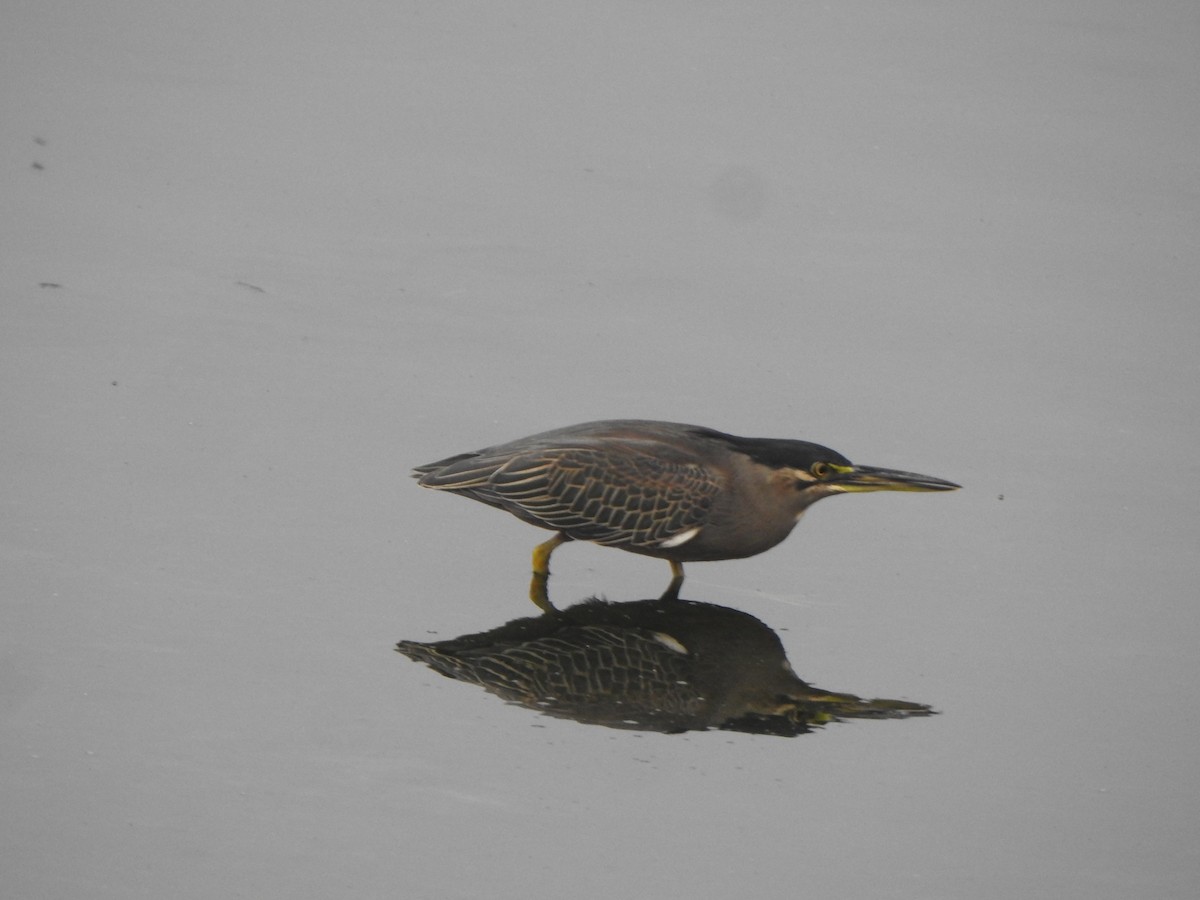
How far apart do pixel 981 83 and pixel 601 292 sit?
506 centimetres

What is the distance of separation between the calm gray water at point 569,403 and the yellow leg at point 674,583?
0.10m

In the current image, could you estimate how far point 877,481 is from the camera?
316 inches

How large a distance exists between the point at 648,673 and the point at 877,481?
4.69 feet

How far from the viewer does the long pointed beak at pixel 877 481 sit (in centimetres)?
800

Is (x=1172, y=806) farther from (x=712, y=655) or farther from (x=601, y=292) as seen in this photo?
(x=601, y=292)

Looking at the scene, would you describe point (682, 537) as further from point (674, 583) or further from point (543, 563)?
point (543, 563)

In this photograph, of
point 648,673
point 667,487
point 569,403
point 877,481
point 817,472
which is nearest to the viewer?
point 648,673

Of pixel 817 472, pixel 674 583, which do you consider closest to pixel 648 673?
pixel 674 583

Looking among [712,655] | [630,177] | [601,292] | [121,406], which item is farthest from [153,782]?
[630,177]

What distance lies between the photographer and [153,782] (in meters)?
6.40

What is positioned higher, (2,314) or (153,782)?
(2,314)

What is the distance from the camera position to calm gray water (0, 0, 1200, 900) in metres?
6.46

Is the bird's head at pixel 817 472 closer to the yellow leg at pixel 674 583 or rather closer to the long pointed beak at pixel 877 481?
the long pointed beak at pixel 877 481

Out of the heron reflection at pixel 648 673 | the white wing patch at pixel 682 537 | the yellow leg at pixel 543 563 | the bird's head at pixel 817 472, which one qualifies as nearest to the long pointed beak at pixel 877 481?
the bird's head at pixel 817 472
